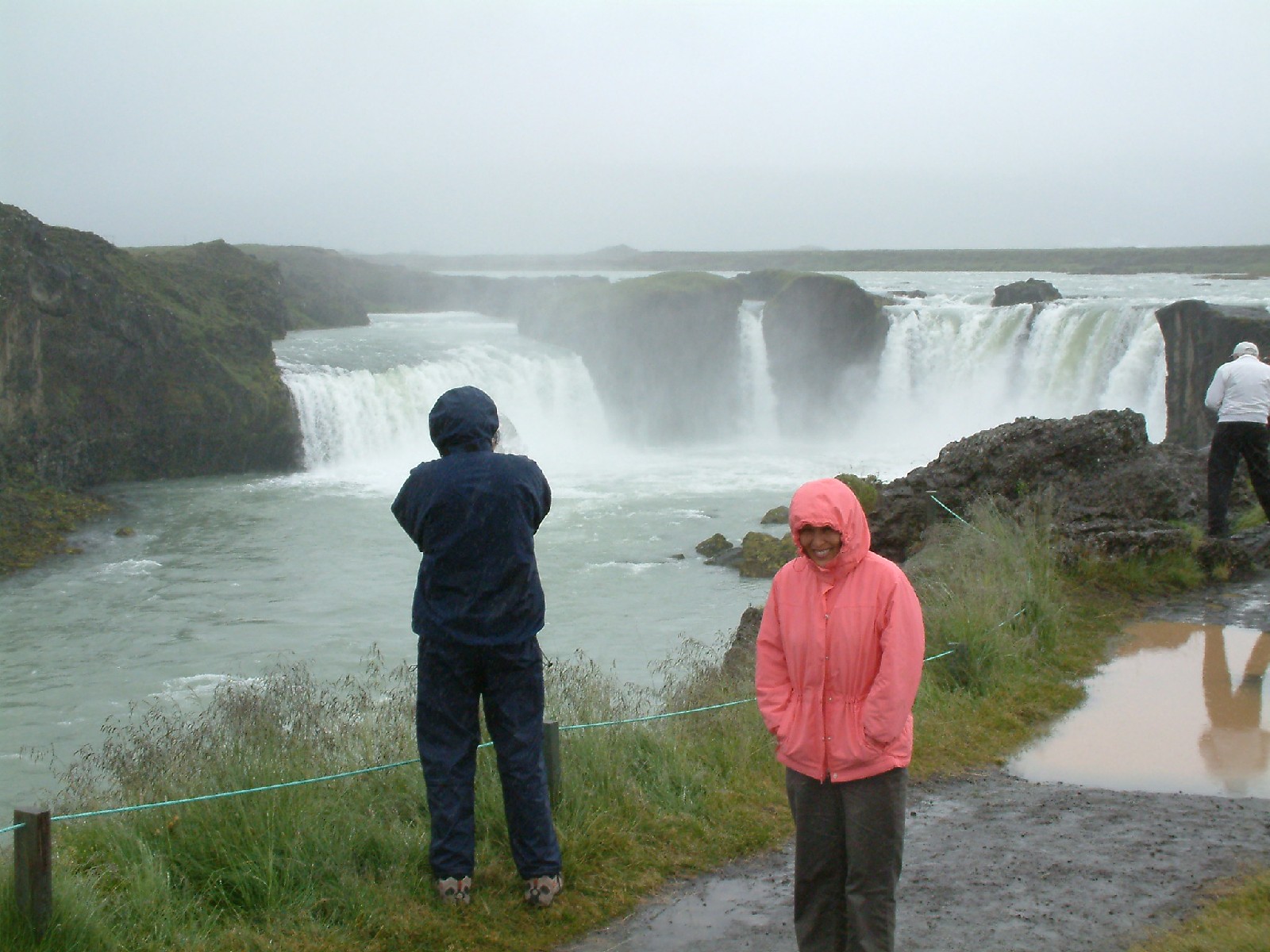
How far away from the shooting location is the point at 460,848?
4.43m

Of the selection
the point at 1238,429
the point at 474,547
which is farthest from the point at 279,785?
the point at 1238,429

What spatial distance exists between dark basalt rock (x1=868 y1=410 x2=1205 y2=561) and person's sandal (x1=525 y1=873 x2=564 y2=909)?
292 inches

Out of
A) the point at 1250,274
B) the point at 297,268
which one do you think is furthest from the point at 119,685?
the point at 1250,274

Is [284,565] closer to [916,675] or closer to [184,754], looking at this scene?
[184,754]

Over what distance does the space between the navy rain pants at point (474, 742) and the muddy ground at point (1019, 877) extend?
469 mm

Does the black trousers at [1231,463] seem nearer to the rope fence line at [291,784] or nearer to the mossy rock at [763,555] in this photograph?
the rope fence line at [291,784]

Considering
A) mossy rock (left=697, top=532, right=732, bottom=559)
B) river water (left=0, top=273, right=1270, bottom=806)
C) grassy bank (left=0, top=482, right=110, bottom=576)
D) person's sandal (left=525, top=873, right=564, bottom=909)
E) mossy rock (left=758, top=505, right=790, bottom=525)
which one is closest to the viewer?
person's sandal (left=525, top=873, right=564, bottom=909)

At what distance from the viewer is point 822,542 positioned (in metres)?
3.70

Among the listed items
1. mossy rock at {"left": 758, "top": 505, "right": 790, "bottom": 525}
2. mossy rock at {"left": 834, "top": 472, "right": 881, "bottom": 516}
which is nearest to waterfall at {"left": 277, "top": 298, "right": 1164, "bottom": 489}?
mossy rock at {"left": 758, "top": 505, "right": 790, "bottom": 525}

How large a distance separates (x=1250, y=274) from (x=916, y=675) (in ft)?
235

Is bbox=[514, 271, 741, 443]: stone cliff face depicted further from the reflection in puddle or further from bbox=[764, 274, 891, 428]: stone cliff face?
the reflection in puddle

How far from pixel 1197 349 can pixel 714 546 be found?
1138 cm

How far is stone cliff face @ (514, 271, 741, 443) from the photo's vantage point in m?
38.5

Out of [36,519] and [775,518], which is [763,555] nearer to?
[775,518]
